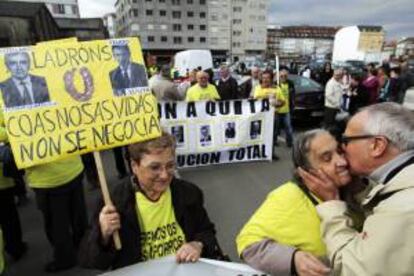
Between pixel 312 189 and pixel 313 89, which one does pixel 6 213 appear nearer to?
pixel 312 189

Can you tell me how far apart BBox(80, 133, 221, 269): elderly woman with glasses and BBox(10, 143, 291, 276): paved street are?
1896 mm

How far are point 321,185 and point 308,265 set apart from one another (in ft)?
1.20

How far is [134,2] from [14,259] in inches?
3206

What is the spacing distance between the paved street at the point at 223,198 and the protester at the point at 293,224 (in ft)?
7.20

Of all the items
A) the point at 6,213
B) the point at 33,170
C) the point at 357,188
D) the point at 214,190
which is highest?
the point at 357,188

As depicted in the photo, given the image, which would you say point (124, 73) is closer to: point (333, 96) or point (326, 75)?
point (333, 96)

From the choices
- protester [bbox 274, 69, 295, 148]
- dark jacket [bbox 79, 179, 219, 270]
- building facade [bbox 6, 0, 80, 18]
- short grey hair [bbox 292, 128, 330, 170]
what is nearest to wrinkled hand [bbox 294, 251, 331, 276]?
short grey hair [bbox 292, 128, 330, 170]

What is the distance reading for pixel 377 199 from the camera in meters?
1.40

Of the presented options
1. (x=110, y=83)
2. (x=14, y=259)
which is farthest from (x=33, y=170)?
(x=110, y=83)

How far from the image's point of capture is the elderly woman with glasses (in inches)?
75.8

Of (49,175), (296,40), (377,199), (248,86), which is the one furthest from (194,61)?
(296,40)

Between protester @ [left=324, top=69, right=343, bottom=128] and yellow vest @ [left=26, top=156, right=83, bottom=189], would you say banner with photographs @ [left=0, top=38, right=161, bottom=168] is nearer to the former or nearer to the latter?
yellow vest @ [left=26, top=156, right=83, bottom=189]

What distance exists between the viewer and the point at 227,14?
86938 millimetres

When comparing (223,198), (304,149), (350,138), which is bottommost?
(223,198)
